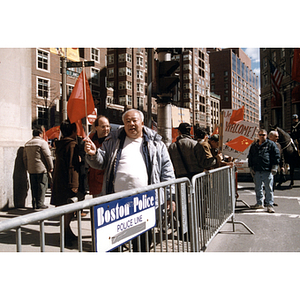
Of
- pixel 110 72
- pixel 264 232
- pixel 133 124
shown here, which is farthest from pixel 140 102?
pixel 133 124

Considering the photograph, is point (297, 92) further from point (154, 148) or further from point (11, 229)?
point (11, 229)

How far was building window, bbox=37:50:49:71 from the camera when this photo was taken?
3244cm

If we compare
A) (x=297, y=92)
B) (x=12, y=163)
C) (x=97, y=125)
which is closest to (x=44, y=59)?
(x=297, y=92)

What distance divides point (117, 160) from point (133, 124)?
0.43 meters

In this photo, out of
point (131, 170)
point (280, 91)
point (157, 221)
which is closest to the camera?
point (157, 221)

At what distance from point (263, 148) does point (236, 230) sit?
237cm

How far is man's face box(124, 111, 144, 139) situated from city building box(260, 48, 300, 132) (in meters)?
30.3

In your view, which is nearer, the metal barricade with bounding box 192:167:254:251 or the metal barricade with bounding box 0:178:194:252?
the metal barricade with bounding box 0:178:194:252

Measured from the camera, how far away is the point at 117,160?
3311mm

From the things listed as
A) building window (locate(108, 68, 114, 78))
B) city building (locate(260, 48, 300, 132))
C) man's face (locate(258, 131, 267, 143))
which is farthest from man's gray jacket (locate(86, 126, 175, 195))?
building window (locate(108, 68, 114, 78))

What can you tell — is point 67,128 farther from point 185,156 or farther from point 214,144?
point 214,144

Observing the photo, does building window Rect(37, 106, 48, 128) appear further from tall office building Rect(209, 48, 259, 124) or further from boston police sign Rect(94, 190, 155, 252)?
tall office building Rect(209, 48, 259, 124)

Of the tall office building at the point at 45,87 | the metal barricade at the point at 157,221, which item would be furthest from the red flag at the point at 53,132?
the tall office building at the point at 45,87

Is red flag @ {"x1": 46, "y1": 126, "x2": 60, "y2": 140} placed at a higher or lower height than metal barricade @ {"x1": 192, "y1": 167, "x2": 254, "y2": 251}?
higher
